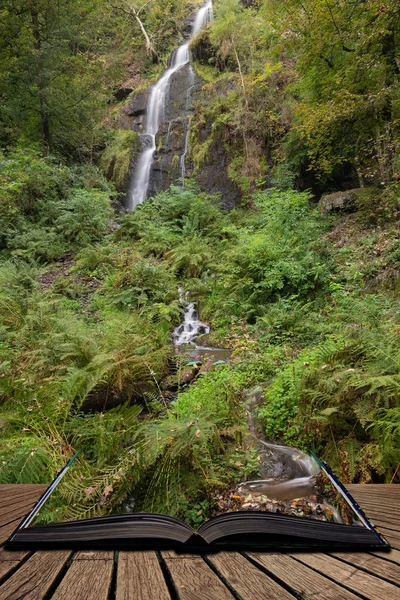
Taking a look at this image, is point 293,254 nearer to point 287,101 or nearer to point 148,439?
point 148,439

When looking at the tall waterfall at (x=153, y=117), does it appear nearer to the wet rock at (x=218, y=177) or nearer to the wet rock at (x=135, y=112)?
the wet rock at (x=135, y=112)

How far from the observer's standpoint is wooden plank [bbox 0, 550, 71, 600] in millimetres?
930

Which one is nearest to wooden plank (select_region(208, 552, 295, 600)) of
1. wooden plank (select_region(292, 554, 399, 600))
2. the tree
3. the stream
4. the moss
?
wooden plank (select_region(292, 554, 399, 600))

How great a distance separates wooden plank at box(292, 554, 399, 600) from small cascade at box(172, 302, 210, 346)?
6686mm

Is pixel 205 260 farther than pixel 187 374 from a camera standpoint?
Yes

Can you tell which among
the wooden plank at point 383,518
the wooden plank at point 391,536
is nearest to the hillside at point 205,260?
the wooden plank at point 383,518

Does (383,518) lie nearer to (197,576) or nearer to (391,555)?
(391,555)

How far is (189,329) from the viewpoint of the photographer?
8359 mm

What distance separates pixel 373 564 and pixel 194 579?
64 cm

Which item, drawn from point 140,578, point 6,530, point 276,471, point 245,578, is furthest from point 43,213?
point 245,578

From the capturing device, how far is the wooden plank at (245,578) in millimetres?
925

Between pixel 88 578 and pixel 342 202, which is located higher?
pixel 342 202

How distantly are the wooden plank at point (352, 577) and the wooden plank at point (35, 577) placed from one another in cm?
81

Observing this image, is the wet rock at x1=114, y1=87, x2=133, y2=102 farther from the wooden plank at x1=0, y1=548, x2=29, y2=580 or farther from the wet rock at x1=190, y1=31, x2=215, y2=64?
the wooden plank at x1=0, y1=548, x2=29, y2=580
